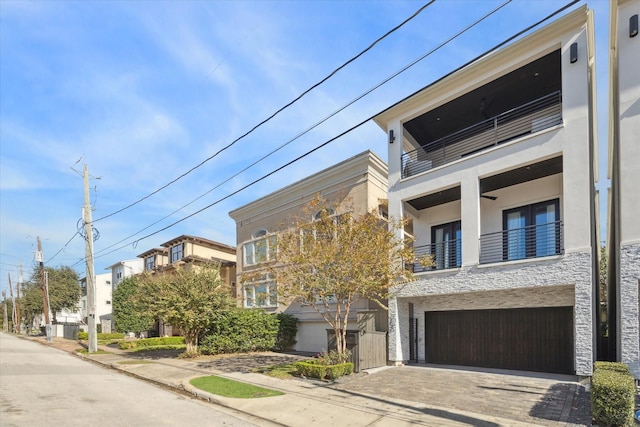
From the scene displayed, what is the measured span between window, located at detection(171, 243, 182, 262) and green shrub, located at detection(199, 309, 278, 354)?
17.7 meters

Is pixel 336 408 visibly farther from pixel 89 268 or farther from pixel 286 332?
pixel 89 268

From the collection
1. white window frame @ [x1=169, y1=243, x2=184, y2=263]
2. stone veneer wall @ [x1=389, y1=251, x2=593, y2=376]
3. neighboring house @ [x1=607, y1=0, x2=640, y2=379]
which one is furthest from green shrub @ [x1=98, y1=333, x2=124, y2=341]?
neighboring house @ [x1=607, y1=0, x2=640, y2=379]

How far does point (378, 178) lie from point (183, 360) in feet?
40.9

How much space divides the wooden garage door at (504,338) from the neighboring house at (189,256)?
20864mm

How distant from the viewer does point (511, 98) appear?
1598cm

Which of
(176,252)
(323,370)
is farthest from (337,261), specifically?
(176,252)

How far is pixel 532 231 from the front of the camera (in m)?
14.4

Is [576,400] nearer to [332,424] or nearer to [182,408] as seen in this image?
[332,424]

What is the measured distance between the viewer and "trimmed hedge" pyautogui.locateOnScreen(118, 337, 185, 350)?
26.2 metres

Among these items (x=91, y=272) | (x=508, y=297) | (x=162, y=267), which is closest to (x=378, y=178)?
(x=508, y=297)

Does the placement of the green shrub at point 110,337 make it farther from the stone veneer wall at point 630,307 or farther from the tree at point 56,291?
the stone veneer wall at point 630,307

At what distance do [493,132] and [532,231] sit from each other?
13.5 ft

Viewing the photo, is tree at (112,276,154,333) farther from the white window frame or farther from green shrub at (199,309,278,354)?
green shrub at (199,309,278,354)

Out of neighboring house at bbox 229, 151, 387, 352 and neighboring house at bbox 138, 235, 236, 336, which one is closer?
neighboring house at bbox 229, 151, 387, 352
